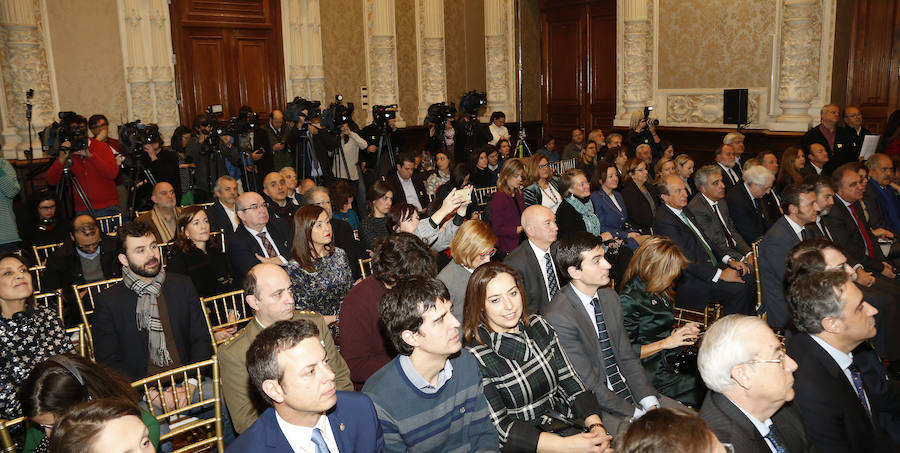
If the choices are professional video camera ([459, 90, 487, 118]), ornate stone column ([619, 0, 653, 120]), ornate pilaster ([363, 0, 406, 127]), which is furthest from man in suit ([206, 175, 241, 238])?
ornate stone column ([619, 0, 653, 120])

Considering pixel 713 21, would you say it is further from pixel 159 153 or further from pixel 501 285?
pixel 501 285

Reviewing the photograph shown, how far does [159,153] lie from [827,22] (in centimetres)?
756

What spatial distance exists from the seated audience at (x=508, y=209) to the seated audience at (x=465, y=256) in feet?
6.54

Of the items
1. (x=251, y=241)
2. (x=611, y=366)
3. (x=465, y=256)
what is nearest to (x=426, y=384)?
(x=611, y=366)

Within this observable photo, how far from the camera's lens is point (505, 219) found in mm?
5469

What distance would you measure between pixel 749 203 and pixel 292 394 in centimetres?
450

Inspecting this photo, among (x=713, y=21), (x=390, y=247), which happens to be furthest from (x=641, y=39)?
(x=390, y=247)

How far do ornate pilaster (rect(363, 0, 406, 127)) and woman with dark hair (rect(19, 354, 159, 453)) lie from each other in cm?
867

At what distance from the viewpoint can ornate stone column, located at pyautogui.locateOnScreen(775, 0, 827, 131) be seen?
8.02 metres

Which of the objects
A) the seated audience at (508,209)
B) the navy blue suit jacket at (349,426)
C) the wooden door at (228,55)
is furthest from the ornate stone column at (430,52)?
the navy blue suit jacket at (349,426)

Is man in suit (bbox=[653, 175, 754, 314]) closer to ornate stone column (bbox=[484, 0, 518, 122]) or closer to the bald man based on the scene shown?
the bald man

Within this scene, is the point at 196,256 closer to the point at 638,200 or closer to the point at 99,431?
the point at 99,431

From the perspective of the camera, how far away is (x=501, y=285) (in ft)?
8.39

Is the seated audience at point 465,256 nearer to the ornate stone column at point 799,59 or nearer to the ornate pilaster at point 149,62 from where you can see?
the ornate stone column at point 799,59
